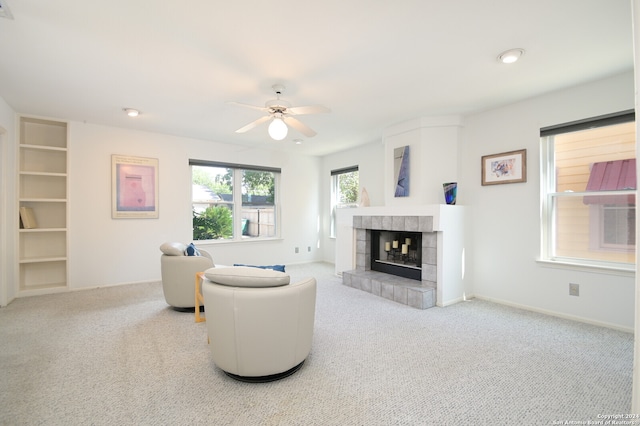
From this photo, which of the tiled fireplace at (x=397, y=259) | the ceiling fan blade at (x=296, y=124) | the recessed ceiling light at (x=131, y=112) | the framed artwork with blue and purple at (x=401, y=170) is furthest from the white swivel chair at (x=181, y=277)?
the framed artwork with blue and purple at (x=401, y=170)

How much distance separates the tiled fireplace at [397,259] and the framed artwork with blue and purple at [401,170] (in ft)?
1.50

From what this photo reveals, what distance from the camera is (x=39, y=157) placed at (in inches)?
170

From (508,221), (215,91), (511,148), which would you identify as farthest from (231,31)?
(508,221)

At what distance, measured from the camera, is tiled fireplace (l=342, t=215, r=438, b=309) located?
370cm

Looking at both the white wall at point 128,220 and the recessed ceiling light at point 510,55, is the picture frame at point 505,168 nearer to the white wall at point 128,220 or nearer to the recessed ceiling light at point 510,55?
the recessed ceiling light at point 510,55

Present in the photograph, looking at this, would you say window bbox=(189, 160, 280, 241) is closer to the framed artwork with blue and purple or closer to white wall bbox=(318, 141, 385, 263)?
white wall bbox=(318, 141, 385, 263)

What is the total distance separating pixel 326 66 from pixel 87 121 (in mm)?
3845

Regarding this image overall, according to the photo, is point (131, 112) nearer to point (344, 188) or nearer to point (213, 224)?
point (213, 224)

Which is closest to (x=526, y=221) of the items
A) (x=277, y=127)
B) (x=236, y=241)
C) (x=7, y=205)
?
(x=277, y=127)

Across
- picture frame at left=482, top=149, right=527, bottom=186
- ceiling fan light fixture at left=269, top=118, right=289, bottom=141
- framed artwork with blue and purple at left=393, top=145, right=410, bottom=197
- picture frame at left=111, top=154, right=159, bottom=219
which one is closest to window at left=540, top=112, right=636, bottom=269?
picture frame at left=482, top=149, right=527, bottom=186

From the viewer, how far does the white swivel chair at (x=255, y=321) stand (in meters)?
1.88

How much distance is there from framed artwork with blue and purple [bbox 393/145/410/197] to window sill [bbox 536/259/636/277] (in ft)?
6.03

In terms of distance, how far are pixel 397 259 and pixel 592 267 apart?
2.24 meters

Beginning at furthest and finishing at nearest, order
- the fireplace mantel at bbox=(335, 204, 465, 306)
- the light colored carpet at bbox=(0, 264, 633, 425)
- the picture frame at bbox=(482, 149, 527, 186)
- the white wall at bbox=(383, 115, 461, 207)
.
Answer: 1. the white wall at bbox=(383, 115, 461, 207)
2. the fireplace mantel at bbox=(335, 204, 465, 306)
3. the picture frame at bbox=(482, 149, 527, 186)
4. the light colored carpet at bbox=(0, 264, 633, 425)
